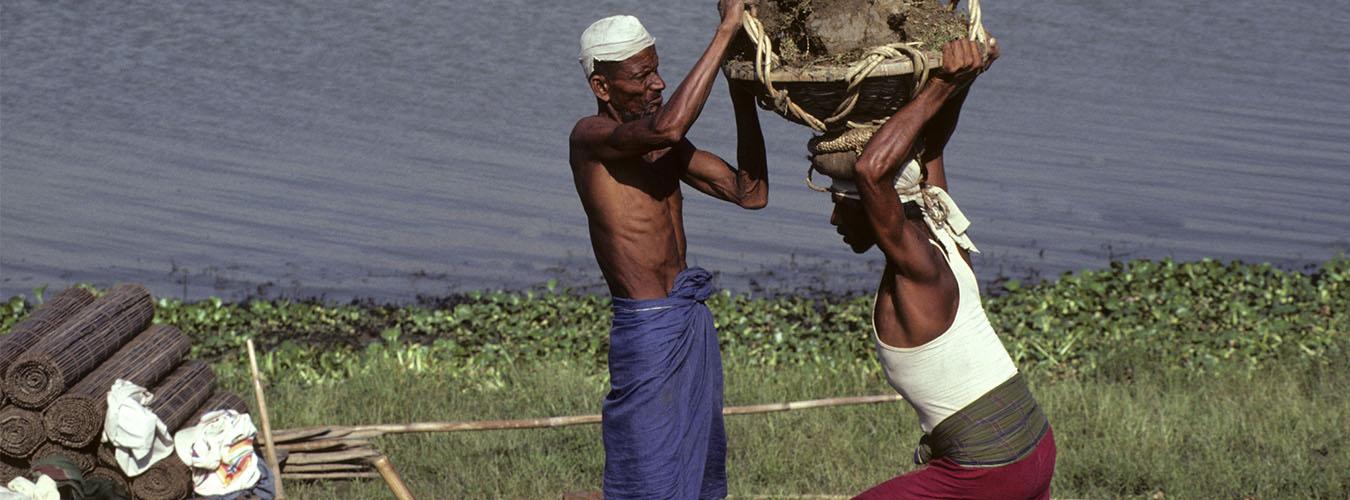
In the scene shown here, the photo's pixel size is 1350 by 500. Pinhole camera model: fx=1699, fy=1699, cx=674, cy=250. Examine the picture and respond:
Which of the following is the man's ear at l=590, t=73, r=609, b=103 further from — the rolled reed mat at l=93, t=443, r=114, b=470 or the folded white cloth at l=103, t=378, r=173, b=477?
the rolled reed mat at l=93, t=443, r=114, b=470

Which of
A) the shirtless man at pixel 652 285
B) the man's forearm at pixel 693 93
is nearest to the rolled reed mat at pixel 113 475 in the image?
the shirtless man at pixel 652 285

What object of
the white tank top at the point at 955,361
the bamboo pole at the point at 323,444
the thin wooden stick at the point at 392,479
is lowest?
the bamboo pole at the point at 323,444

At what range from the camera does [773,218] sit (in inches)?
509

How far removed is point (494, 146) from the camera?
14.6 m

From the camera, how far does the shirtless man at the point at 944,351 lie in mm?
4926

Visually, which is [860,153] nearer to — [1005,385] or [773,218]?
[1005,385]

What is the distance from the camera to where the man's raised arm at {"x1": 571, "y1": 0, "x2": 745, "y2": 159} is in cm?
493

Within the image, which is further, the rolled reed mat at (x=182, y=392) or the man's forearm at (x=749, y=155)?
the rolled reed mat at (x=182, y=392)

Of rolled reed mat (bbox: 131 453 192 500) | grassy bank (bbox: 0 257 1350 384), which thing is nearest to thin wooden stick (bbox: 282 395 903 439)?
rolled reed mat (bbox: 131 453 192 500)

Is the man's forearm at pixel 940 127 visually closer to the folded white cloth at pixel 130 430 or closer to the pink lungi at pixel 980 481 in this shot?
the pink lungi at pixel 980 481

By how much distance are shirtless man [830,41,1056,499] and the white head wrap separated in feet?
2.73

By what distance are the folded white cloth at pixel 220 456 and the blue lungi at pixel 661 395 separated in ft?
5.74

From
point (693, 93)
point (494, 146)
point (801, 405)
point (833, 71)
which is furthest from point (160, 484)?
point (494, 146)

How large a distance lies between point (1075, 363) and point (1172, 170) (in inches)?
209
